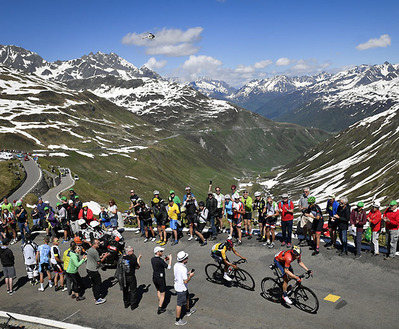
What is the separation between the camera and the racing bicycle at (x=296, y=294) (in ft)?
44.0

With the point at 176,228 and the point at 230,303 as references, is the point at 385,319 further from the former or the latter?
the point at 176,228

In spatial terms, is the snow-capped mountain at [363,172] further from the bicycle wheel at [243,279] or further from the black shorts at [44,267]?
the black shorts at [44,267]

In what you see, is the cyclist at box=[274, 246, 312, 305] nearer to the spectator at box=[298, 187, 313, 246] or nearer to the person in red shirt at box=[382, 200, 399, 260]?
the spectator at box=[298, 187, 313, 246]

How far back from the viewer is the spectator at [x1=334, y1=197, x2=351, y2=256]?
17625mm

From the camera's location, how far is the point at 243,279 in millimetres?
16141

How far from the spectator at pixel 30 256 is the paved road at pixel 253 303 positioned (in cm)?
90

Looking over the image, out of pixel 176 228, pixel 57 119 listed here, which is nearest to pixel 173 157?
pixel 57 119

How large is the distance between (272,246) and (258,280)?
414 centimetres

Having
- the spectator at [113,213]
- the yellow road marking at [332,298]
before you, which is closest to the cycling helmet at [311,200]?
the yellow road marking at [332,298]

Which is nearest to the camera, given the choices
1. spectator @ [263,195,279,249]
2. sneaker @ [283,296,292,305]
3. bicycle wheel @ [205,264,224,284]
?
sneaker @ [283,296,292,305]

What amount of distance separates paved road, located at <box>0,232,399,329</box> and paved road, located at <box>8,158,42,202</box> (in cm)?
3893

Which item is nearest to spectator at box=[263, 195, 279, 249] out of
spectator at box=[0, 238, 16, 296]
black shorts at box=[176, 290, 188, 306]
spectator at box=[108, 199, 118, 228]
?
black shorts at box=[176, 290, 188, 306]

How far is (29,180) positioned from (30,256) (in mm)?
52023

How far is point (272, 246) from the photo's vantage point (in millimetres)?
20250
